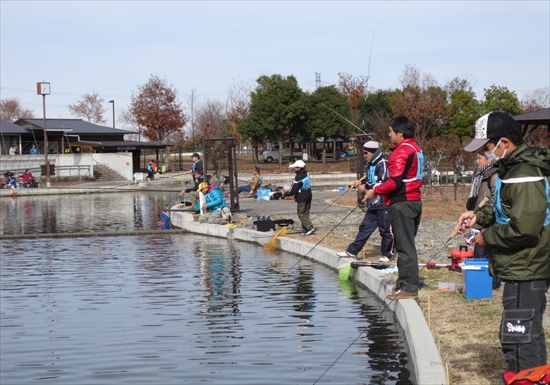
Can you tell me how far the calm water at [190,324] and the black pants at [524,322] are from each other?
6.67 ft

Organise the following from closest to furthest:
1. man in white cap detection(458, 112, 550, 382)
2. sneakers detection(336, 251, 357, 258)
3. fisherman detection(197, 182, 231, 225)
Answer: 1. man in white cap detection(458, 112, 550, 382)
2. sneakers detection(336, 251, 357, 258)
3. fisherman detection(197, 182, 231, 225)

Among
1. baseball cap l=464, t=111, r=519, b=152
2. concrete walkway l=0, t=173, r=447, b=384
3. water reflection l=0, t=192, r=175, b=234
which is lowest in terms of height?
water reflection l=0, t=192, r=175, b=234

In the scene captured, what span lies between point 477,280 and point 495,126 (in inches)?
160

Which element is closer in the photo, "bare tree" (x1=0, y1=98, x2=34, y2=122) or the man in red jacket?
the man in red jacket

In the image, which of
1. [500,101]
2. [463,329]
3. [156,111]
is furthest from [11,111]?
[463,329]

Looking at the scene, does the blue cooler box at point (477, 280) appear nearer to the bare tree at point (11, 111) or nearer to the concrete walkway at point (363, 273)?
the concrete walkway at point (363, 273)

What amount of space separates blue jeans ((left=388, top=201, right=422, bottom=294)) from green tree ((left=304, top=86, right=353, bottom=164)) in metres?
54.4

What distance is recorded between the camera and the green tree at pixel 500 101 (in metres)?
56.3

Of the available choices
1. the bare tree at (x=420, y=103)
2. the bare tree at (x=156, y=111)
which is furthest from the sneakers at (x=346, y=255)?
the bare tree at (x=156, y=111)

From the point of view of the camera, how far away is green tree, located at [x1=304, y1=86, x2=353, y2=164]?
63.9 m

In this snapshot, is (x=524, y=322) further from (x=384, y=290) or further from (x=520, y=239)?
(x=384, y=290)

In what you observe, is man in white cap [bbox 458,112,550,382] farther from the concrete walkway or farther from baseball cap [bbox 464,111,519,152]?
the concrete walkway

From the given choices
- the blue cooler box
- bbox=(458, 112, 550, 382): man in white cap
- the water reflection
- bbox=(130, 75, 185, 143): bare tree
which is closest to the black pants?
bbox=(458, 112, 550, 382): man in white cap

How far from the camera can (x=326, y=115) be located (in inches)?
2515
